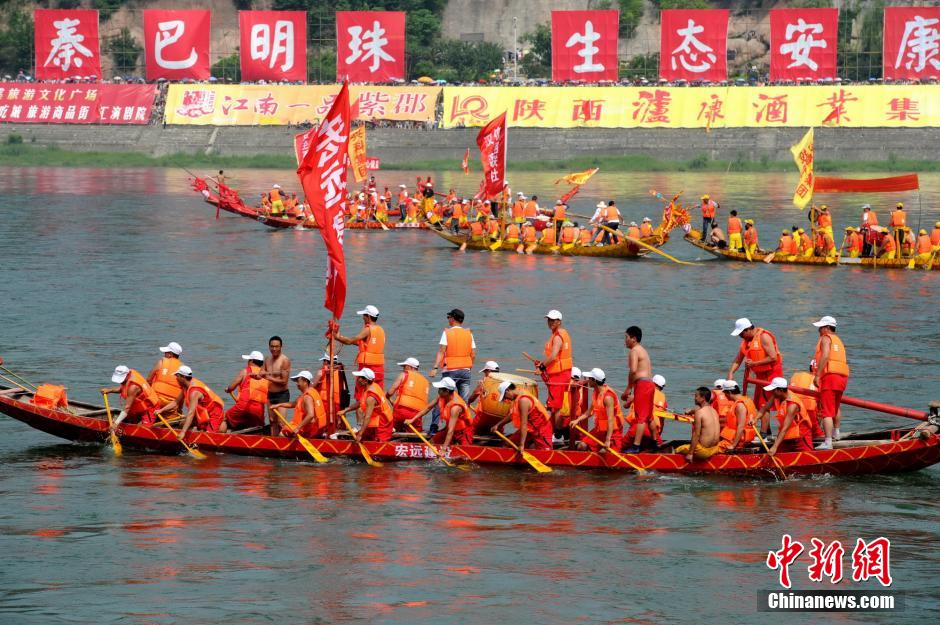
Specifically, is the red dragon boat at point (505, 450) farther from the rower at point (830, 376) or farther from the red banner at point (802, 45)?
the red banner at point (802, 45)

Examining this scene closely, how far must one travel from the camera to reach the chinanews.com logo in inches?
587

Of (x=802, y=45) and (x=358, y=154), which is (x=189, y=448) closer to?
(x=358, y=154)

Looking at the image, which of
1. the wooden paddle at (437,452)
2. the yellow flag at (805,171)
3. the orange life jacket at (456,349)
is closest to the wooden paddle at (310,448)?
the wooden paddle at (437,452)

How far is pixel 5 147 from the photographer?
77625 millimetres

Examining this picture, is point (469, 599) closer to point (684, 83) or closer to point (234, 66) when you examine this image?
point (684, 83)

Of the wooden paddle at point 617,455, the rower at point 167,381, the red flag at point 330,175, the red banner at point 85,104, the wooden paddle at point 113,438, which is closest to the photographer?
the wooden paddle at point 617,455

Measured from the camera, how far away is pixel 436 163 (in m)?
72.6

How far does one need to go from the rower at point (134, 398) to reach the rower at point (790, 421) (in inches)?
335

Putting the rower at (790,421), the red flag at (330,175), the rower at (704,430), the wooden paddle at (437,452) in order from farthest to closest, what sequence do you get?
the wooden paddle at (437,452)
the red flag at (330,175)
the rower at (790,421)
the rower at (704,430)

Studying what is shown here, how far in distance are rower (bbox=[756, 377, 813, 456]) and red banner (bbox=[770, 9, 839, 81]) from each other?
53310 mm

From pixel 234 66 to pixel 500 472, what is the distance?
223 feet

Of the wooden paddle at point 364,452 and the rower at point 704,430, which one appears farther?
the wooden paddle at point 364,452

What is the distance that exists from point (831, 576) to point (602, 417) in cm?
426

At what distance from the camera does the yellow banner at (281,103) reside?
73.8 m
